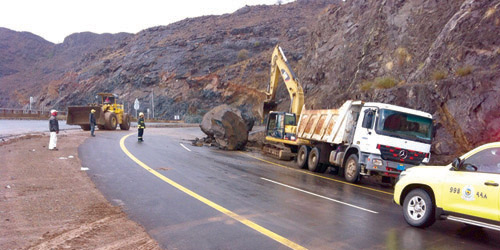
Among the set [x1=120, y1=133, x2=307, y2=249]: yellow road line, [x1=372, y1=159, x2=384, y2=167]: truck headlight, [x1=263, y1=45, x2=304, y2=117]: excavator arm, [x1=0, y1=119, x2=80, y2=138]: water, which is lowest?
[x1=0, y1=119, x2=80, y2=138]: water

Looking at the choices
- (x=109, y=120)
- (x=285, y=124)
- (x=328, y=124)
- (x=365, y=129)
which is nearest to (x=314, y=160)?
(x=328, y=124)

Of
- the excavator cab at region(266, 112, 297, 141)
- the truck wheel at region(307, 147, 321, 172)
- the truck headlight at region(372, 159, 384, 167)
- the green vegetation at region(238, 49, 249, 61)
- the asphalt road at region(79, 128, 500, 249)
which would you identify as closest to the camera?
the asphalt road at region(79, 128, 500, 249)

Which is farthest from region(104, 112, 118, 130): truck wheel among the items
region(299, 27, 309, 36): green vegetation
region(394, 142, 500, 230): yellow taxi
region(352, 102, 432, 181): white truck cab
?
region(299, 27, 309, 36): green vegetation

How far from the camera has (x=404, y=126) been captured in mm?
Result: 13273

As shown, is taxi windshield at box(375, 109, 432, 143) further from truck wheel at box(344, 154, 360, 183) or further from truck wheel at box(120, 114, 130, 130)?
truck wheel at box(120, 114, 130, 130)

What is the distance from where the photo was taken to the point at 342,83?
31.3m

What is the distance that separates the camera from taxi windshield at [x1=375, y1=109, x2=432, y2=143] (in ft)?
42.9

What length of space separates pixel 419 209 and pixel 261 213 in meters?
2.88

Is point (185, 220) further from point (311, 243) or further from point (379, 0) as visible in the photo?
point (379, 0)

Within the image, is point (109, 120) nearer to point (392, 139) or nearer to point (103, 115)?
point (103, 115)

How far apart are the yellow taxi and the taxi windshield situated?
514cm

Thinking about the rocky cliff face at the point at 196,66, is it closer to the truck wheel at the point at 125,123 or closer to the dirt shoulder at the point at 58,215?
the truck wheel at the point at 125,123

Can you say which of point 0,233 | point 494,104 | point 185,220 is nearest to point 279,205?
point 185,220

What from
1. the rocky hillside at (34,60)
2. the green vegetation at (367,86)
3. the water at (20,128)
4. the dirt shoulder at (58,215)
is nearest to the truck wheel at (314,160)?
the dirt shoulder at (58,215)
